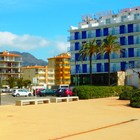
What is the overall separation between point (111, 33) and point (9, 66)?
72.6 metres

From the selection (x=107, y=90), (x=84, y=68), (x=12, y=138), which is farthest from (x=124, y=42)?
(x=12, y=138)

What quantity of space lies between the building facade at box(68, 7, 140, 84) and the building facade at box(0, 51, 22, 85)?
191 ft

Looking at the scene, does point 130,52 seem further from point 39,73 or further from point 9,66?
point 9,66

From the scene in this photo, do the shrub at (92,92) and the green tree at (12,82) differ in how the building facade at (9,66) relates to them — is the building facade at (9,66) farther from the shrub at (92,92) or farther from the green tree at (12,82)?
the shrub at (92,92)

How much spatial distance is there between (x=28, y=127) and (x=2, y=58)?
130m

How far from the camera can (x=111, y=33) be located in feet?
278

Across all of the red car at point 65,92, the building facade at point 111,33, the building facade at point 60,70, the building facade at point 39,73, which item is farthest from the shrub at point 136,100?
the building facade at point 39,73

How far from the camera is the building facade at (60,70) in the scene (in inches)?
5788

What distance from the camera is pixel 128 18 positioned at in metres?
85.2

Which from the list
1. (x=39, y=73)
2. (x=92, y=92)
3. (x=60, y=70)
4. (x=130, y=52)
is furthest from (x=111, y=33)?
(x=39, y=73)

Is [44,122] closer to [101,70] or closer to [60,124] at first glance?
[60,124]

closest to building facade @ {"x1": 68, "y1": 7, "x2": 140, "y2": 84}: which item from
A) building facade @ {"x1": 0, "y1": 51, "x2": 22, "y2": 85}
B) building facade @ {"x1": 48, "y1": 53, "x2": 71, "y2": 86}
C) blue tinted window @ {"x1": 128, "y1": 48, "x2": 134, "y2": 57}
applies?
blue tinted window @ {"x1": 128, "y1": 48, "x2": 134, "y2": 57}

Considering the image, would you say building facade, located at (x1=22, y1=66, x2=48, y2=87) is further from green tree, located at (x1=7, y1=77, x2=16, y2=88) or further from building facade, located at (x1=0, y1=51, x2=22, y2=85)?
green tree, located at (x1=7, y1=77, x2=16, y2=88)

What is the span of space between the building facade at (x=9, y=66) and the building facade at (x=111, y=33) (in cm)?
5824
